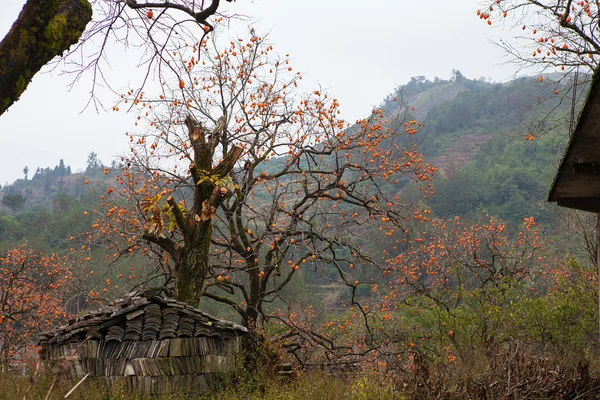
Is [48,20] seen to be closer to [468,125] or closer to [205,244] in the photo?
[205,244]

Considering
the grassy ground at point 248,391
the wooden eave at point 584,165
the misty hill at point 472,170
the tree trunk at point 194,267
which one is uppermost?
the misty hill at point 472,170

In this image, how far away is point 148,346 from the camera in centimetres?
961

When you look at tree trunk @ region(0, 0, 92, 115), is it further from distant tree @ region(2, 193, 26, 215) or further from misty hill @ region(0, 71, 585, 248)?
distant tree @ region(2, 193, 26, 215)

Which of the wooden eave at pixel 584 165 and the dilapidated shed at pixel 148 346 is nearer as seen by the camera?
the wooden eave at pixel 584 165

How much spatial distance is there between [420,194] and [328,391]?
42.5m

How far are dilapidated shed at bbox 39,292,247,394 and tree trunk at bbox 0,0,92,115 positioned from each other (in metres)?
5.94

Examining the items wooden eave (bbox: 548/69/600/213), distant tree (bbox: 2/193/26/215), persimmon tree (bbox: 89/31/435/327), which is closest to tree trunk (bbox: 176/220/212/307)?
persimmon tree (bbox: 89/31/435/327)

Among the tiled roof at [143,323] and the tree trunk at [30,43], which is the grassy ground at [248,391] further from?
the tree trunk at [30,43]

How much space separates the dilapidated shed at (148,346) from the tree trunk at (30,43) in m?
5.94

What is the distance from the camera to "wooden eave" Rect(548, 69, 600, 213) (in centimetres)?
571

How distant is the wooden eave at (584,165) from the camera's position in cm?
571

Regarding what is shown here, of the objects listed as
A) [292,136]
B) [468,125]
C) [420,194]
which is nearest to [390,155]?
[292,136]

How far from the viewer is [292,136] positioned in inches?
580

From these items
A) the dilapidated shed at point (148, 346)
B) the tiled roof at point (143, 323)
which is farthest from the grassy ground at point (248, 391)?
the tiled roof at point (143, 323)
